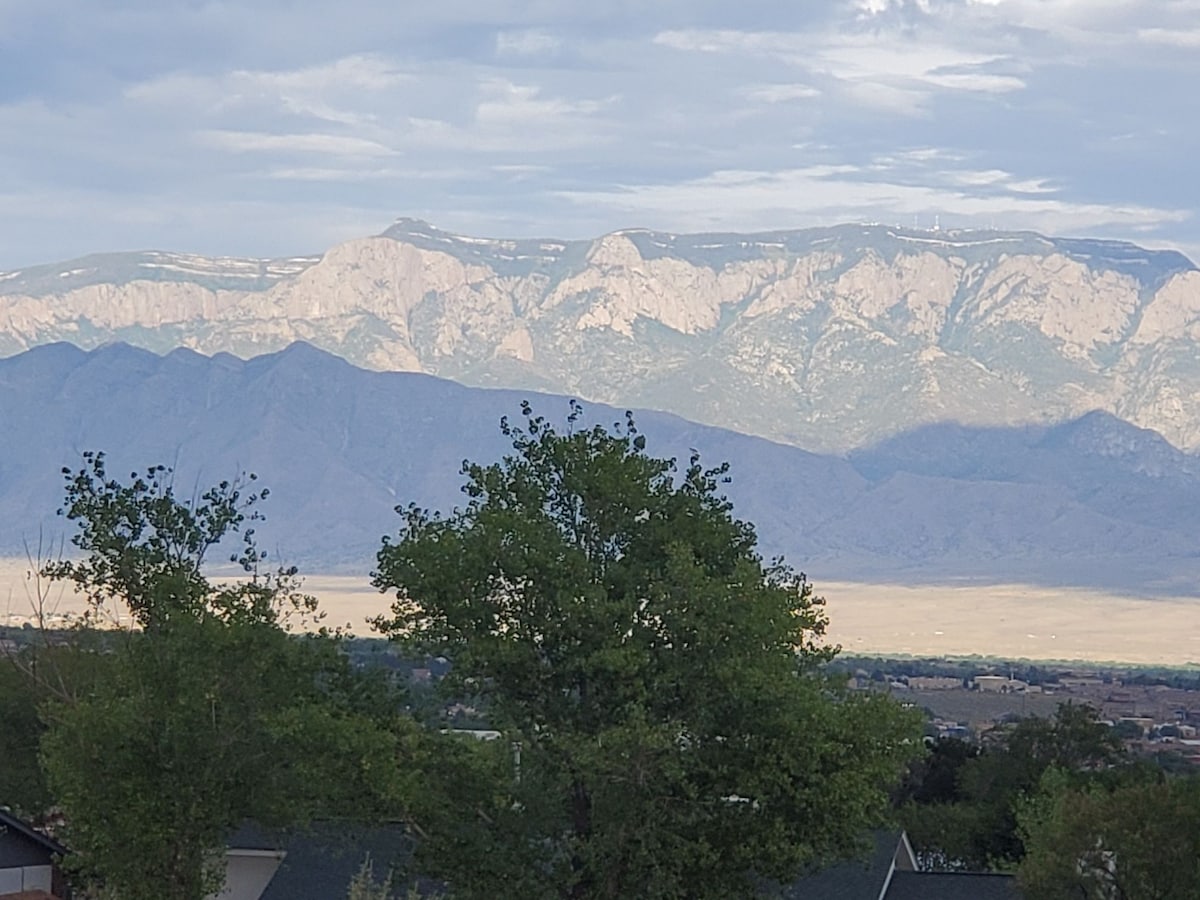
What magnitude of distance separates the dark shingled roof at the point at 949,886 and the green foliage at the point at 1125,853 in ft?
19.7

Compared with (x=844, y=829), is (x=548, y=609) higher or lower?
higher

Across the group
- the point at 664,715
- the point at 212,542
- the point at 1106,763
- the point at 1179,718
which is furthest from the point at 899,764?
the point at 1179,718

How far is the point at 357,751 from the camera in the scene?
2875 cm

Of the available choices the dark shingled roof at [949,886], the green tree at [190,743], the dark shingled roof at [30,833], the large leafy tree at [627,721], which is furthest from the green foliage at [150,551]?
the dark shingled roof at [949,886]

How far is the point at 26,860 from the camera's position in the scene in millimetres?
43500

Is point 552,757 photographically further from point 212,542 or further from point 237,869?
point 237,869

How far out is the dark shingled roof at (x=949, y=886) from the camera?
4122cm

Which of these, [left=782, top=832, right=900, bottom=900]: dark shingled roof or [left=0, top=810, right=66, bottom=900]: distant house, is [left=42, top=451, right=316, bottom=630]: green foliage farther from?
[left=782, top=832, right=900, bottom=900]: dark shingled roof

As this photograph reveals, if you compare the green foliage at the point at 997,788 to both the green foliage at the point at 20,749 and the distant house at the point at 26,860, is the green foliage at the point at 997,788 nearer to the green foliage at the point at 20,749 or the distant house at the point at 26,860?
the green foliage at the point at 20,749

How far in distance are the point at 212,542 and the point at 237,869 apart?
751 centimetres

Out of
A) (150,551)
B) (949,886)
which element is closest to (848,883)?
(949,886)

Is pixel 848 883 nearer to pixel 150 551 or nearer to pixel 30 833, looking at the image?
pixel 150 551

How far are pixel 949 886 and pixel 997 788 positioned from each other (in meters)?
21.0

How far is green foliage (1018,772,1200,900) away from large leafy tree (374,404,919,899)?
6.03 meters
